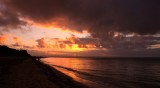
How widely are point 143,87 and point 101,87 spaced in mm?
6562

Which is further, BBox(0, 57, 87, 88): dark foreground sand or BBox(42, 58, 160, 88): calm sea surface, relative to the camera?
BBox(42, 58, 160, 88): calm sea surface

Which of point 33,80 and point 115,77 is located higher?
point 33,80

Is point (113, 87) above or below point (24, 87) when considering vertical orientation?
below

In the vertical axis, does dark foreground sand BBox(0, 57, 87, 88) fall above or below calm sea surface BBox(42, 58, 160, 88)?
above

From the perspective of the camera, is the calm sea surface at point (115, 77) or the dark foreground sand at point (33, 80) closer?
the dark foreground sand at point (33, 80)

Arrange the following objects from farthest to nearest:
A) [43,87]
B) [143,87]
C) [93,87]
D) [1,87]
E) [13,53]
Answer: [13,53], [143,87], [93,87], [43,87], [1,87]

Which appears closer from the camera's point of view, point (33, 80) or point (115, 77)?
point (33, 80)

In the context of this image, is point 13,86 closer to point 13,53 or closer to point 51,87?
point 51,87

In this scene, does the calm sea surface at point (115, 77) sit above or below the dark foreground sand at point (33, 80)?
below

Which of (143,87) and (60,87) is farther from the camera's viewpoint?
(143,87)

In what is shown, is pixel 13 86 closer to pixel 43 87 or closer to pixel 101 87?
pixel 43 87

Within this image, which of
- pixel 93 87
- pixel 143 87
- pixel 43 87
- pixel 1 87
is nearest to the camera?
pixel 1 87

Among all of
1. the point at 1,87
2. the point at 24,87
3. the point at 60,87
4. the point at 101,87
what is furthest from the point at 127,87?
the point at 1,87

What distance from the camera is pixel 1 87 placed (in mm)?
17375
